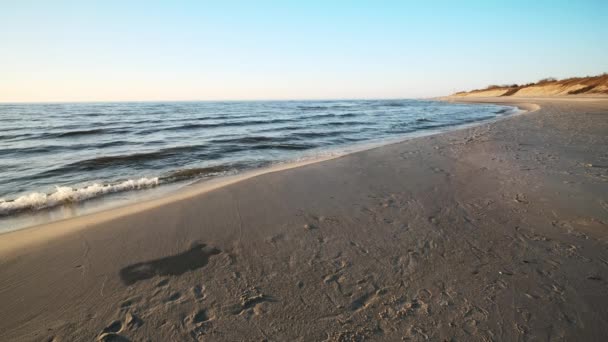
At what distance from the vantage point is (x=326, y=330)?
7.00 ft

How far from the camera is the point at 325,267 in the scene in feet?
9.50

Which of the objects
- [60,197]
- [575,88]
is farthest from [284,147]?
[575,88]

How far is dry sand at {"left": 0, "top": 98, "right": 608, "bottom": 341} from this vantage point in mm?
2178

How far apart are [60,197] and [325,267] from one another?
5.64 m

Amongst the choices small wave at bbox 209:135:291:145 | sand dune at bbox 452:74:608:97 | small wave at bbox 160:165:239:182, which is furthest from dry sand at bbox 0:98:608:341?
sand dune at bbox 452:74:608:97

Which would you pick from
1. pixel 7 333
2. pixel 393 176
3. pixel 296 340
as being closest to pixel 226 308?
pixel 296 340

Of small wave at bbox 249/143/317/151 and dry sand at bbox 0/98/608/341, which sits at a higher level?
dry sand at bbox 0/98/608/341

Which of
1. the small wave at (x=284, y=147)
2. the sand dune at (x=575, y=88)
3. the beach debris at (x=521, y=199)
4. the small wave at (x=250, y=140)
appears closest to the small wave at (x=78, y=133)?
the small wave at (x=250, y=140)

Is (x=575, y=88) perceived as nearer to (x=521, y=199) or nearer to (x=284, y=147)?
(x=284, y=147)

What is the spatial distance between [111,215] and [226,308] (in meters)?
3.19

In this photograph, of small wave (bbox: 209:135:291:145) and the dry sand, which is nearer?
the dry sand

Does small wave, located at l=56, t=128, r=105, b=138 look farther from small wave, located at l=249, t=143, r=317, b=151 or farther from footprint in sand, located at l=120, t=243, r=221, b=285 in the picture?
footprint in sand, located at l=120, t=243, r=221, b=285

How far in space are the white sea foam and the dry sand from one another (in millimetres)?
1435

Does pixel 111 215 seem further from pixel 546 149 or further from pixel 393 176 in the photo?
pixel 546 149
